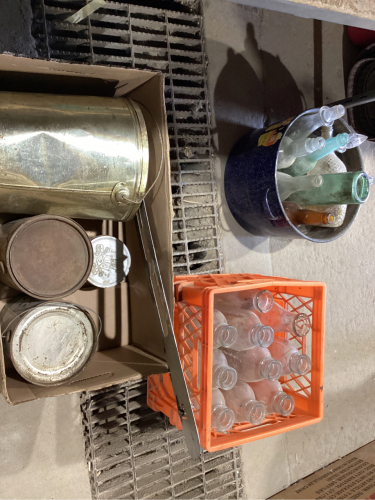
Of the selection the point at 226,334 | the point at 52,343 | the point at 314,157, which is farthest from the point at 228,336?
the point at 314,157

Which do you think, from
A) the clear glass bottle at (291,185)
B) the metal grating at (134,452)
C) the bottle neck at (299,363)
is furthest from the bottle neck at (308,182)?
the metal grating at (134,452)

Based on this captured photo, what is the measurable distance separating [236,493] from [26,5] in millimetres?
2049

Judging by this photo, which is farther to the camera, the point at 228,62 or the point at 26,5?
the point at 228,62

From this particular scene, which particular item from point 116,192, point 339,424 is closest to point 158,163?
point 116,192

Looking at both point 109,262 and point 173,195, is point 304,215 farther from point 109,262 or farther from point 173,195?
point 109,262

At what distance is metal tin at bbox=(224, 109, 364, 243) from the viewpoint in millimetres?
1465

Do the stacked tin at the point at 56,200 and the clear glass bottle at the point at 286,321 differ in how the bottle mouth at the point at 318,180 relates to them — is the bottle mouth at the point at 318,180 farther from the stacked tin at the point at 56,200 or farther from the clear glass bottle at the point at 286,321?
the stacked tin at the point at 56,200

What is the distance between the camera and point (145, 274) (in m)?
1.36

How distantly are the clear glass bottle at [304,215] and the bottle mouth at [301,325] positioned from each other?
1.29 ft

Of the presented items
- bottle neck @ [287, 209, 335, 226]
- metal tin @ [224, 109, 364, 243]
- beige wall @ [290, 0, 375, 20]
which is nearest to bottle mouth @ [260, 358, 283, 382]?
metal tin @ [224, 109, 364, 243]

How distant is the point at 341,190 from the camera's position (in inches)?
55.8

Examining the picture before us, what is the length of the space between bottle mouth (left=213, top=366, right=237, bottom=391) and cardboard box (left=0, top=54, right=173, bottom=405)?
16 cm

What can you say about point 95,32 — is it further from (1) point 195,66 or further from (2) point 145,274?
(2) point 145,274

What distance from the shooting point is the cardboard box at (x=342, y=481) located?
1740 mm
